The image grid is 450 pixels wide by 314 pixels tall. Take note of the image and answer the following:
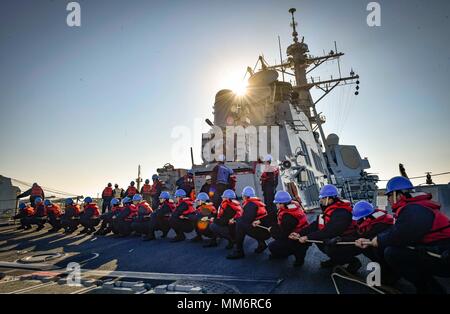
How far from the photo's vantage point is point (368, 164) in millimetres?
19672

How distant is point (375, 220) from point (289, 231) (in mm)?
Answer: 1317

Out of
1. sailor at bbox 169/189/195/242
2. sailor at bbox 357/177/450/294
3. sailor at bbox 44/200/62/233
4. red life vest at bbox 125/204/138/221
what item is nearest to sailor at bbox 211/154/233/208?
sailor at bbox 169/189/195/242

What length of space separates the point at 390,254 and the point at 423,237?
349 mm

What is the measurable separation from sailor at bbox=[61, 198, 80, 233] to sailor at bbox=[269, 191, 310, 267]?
25.7 ft

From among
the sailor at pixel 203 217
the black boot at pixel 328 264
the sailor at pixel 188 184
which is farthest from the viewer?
the sailor at pixel 188 184

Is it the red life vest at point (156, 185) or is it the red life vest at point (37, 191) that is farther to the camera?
the red life vest at point (37, 191)

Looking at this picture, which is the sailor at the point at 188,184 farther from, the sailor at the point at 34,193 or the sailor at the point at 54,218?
the sailor at the point at 34,193

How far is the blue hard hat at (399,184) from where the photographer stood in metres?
2.66

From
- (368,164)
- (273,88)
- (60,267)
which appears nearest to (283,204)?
(60,267)

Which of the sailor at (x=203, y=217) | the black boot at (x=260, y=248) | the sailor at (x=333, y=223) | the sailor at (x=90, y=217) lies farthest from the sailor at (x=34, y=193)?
the sailor at (x=333, y=223)

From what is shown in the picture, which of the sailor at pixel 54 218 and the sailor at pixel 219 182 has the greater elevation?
the sailor at pixel 219 182

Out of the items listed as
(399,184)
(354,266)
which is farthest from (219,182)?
(399,184)

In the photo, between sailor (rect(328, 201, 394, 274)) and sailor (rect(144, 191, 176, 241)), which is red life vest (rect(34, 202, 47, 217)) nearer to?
sailor (rect(144, 191, 176, 241))
